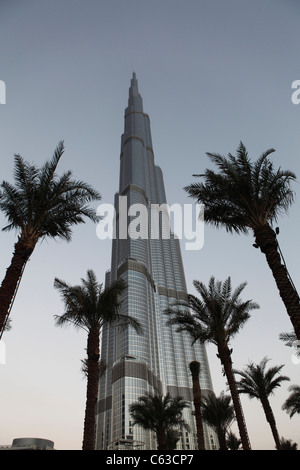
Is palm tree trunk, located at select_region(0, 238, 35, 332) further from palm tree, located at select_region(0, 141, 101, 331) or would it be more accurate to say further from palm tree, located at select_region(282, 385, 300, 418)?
palm tree, located at select_region(282, 385, 300, 418)

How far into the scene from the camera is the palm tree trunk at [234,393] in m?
18.8

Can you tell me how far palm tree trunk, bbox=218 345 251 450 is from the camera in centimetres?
1875

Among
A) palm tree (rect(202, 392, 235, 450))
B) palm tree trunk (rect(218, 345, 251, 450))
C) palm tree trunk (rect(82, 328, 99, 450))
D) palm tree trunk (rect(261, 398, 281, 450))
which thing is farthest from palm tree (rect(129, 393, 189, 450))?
palm tree trunk (rect(82, 328, 99, 450))

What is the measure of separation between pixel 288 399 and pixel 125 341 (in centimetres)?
11497

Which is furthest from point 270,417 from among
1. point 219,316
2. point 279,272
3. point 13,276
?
point 13,276

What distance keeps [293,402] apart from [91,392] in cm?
2462

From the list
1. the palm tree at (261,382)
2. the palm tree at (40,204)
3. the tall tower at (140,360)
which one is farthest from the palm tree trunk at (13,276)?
the tall tower at (140,360)

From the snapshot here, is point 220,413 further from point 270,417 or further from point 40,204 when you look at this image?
point 40,204

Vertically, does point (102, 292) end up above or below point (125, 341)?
below

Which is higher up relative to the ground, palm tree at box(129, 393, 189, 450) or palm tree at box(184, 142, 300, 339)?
palm tree at box(184, 142, 300, 339)

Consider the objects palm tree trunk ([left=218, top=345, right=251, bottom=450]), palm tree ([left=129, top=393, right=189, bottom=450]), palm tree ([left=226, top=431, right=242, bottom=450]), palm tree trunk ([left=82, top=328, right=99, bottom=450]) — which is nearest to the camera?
palm tree trunk ([left=82, top=328, right=99, bottom=450])
